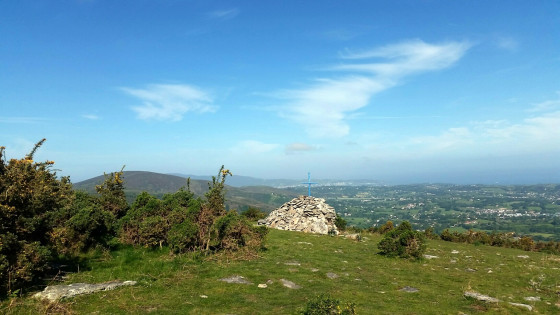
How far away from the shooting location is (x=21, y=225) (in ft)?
36.9

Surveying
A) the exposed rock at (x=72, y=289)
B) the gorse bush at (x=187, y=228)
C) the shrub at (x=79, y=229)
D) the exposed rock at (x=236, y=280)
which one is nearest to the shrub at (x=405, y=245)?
the gorse bush at (x=187, y=228)

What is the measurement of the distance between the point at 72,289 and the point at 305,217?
88.4 ft

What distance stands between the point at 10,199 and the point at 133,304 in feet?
18.3

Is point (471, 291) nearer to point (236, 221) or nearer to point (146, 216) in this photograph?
point (236, 221)

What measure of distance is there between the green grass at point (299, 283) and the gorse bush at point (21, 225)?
0.98m

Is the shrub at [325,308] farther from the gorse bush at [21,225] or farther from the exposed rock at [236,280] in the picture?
the gorse bush at [21,225]

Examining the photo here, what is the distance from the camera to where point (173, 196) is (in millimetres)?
21062

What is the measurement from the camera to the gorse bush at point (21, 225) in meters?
10.1

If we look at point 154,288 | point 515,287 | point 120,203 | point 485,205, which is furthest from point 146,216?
point 485,205

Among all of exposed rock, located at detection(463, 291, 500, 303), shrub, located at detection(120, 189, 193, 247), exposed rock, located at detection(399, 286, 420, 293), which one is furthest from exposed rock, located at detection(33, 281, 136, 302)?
exposed rock, located at detection(463, 291, 500, 303)

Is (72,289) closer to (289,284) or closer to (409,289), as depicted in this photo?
(289,284)

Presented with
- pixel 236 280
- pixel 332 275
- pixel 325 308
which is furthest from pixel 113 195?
pixel 325 308

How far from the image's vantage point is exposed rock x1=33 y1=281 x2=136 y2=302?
10.1 meters

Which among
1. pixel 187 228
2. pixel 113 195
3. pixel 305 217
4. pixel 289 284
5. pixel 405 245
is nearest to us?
pixel 289 284
